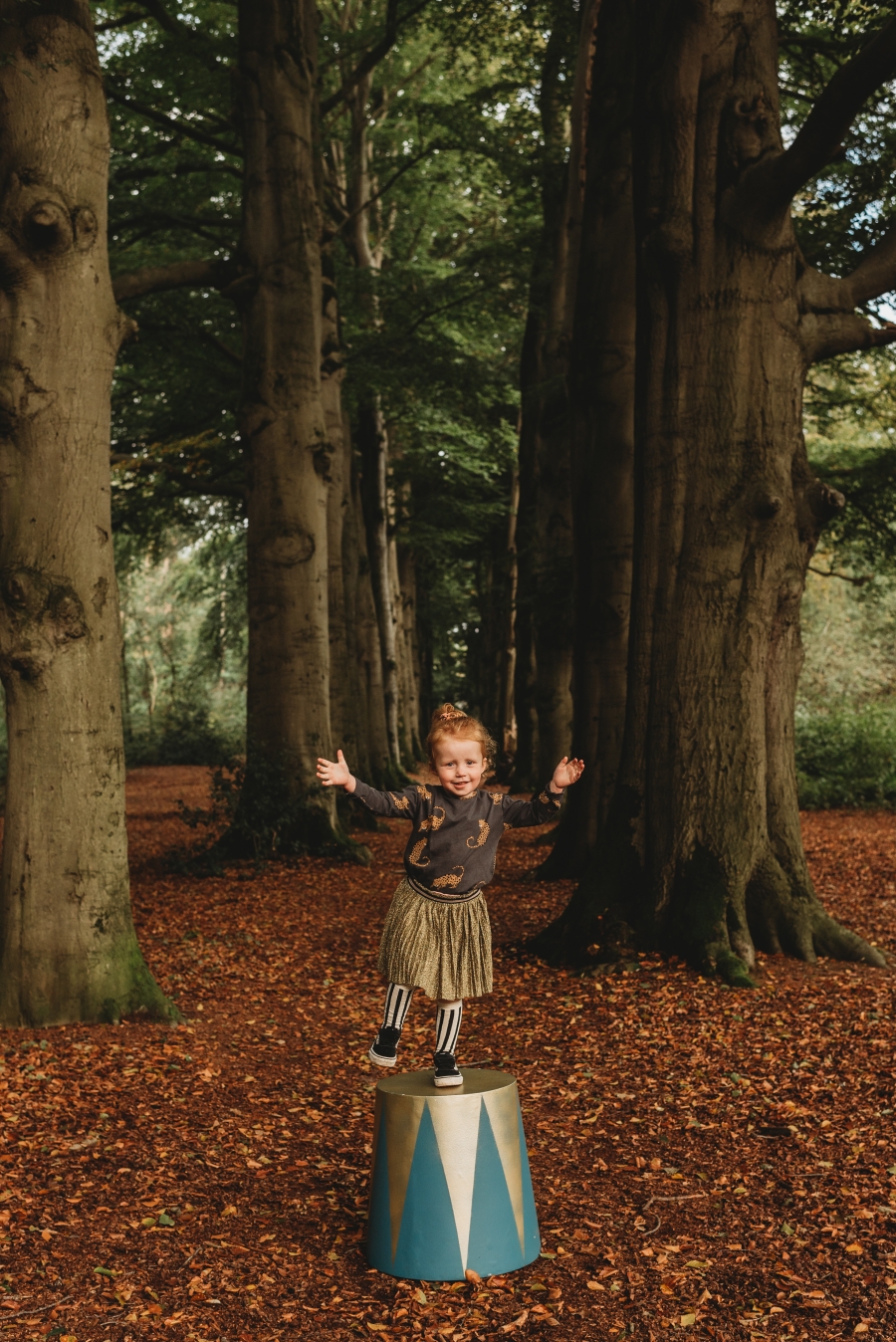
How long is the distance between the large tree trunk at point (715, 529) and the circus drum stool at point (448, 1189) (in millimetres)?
3485

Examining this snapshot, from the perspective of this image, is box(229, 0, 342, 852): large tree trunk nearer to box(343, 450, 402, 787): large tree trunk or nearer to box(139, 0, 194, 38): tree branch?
box(139, 0, 194, 38): tree branch

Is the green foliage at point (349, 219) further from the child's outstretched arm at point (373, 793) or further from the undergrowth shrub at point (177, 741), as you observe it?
the undergrowth shrub at point (177, 741)

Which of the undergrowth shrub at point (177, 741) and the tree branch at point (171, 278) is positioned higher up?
the tree branch at point (171, 278)

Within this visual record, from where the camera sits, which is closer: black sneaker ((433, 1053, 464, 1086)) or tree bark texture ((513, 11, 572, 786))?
black sneaker ((433, 1053, 464, 1086))

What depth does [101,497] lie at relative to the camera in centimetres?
639

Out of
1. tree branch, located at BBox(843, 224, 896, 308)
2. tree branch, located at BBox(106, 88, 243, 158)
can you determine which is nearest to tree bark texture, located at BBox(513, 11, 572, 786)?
tree branch, located at BBox(106, 88, 243, 158)

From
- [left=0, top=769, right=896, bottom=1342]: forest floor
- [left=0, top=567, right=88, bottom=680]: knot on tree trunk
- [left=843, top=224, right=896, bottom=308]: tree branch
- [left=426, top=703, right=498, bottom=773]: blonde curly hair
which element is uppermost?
[left=843, top=224, right=896, bottom=308]: tree branch

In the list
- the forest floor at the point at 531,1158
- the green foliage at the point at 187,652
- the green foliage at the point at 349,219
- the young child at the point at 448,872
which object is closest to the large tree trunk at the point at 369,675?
the green foliage at the point at 349,219

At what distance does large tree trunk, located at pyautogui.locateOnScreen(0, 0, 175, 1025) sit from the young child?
249cm

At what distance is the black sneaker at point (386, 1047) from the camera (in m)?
4.30

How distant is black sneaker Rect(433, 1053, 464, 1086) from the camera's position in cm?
395

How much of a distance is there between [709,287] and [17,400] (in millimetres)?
4281

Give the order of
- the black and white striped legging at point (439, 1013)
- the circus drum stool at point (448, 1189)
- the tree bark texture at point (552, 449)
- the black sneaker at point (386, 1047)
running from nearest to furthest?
the circus drum stool at point (448, 1189), the black and white striped legging at point (439, 1013), the black sneaker at point (386, 1047), the tree bark texture at point (552, 449)

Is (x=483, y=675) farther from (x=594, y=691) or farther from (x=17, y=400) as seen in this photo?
(x=17, y=400)
